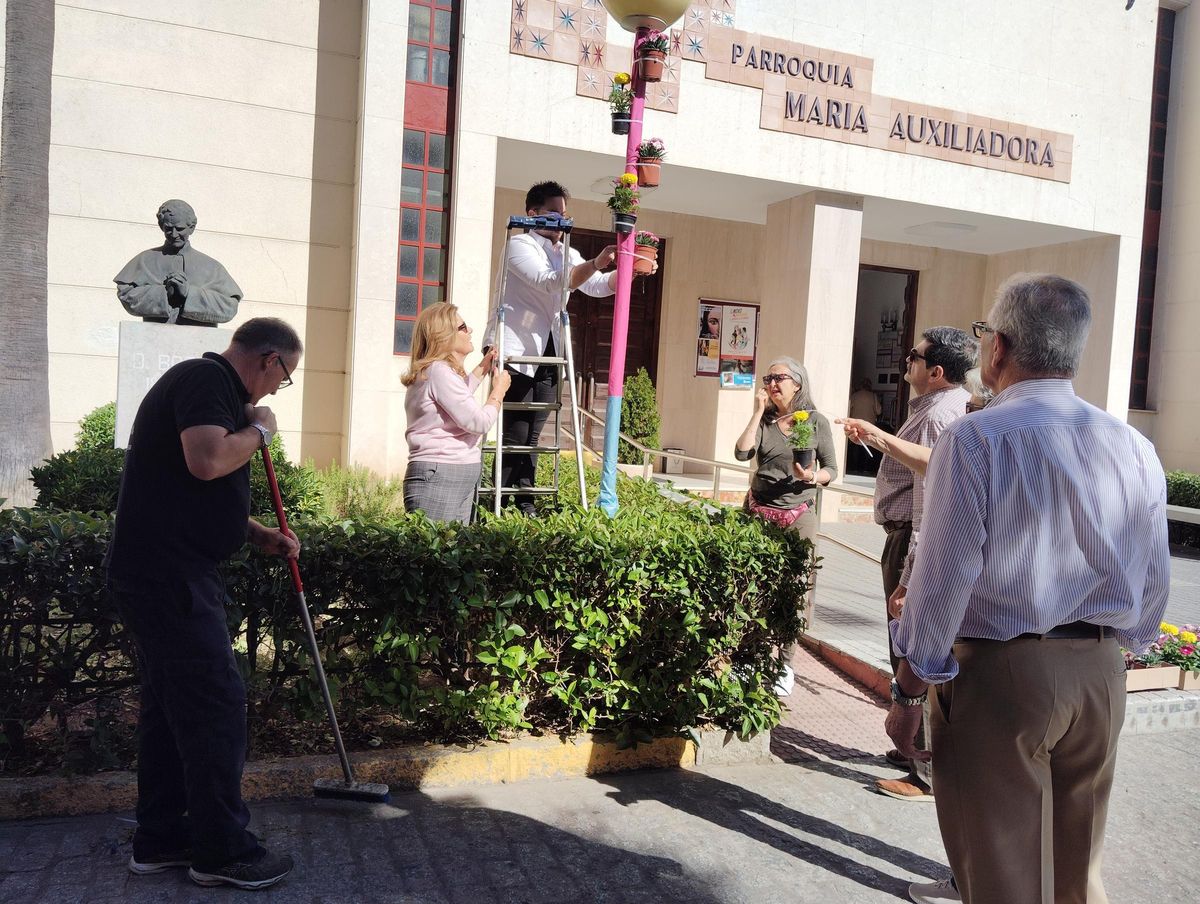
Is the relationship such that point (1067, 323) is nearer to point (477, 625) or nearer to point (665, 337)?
point (477, 625)

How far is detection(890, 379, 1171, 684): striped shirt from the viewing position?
2.31m

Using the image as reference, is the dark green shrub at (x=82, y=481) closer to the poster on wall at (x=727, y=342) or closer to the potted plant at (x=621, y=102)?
the potted plant at (x=621, y=102)

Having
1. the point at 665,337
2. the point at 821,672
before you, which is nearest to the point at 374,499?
the point at 821,672

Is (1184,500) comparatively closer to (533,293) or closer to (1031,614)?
(533,293)

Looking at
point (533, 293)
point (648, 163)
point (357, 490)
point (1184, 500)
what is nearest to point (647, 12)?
point (648, 163)

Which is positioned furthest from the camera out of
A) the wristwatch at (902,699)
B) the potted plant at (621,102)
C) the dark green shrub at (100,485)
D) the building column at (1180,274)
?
the building column at (1180,274)

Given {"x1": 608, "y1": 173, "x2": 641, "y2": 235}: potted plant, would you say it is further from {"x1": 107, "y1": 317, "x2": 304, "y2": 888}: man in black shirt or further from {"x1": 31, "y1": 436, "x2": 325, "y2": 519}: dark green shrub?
{"x1": 31, "y1": 436, "x2": 325, "y2": 519}: dark green shrub

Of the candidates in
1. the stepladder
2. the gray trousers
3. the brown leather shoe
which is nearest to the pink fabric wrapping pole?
the stepladder

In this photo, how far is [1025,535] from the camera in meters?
2.31

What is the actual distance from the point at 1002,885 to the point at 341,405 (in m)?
10.5

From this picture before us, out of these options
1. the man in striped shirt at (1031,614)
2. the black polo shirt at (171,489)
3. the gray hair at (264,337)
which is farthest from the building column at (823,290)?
the black polo shirt at (171,489)

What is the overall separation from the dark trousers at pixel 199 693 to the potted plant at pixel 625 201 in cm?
261

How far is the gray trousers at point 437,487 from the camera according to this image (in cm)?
480

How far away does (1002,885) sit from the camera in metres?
2.30
